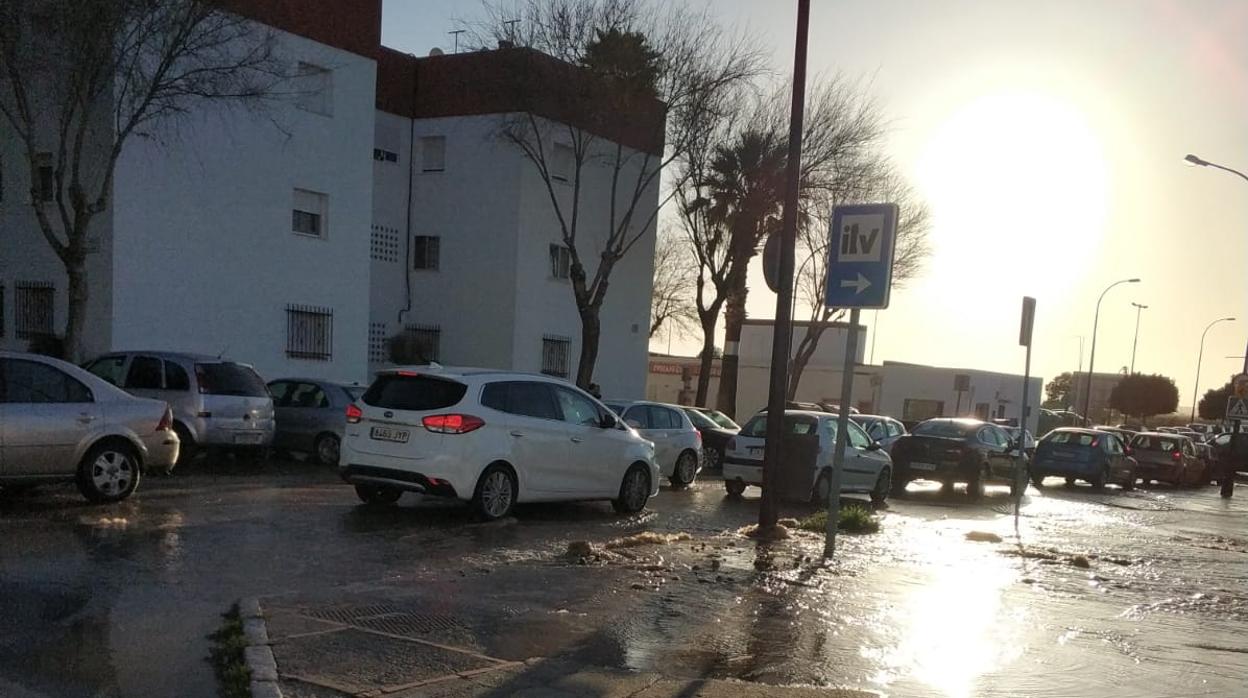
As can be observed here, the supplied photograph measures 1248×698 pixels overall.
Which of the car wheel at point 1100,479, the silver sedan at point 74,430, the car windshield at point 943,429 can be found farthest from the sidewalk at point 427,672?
the car wheel at point 1100,479

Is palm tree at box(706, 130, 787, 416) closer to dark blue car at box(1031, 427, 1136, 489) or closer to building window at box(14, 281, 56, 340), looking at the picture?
dark blue car at box(1031, 427, 1136, 489)

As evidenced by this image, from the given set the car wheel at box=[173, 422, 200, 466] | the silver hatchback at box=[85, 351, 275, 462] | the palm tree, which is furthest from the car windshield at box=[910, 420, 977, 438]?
the car wheel at box=[173, 422, 200, 466]

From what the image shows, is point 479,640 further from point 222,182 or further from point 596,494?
point 222,182

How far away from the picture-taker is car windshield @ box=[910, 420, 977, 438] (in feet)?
68.8

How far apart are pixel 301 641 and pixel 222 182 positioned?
17.5 metres

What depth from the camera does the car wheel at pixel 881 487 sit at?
59.1 ft

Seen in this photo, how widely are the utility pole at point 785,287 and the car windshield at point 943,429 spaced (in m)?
10.3

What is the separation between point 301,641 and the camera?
6.07 m

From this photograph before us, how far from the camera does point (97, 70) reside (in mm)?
15727

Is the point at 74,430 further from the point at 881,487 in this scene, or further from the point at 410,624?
the point at 881,487

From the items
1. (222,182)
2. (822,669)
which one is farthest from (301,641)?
(222,182)

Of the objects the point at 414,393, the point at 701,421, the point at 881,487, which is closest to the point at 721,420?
the point at 701,421

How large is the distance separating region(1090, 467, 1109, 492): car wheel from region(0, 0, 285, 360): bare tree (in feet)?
67.6

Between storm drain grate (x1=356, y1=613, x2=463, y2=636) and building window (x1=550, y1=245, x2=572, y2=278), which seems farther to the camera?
building window (x1=550, y1=245, x2=572, y2=278)
